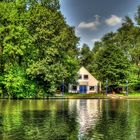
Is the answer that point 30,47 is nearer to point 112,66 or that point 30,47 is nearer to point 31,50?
point 31,50

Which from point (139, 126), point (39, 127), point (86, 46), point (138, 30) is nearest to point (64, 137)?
point (39, 127)

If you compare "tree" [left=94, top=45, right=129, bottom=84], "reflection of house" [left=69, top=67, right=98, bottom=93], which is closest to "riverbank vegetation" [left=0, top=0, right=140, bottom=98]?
"tree" [left=94, top=45, right=129, bottom=84]

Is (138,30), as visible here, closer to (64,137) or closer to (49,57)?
(49,57)

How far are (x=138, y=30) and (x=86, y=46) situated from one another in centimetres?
4157

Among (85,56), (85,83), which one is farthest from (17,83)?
(85,56)

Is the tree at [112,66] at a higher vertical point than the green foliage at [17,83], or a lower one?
higher

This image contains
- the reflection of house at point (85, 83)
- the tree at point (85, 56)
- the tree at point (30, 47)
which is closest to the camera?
the tree at point (30, 47)

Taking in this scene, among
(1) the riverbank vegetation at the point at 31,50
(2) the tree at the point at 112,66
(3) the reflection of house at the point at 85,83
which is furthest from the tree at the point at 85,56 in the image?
(1) the riverbank vegetation at the point at 31,50

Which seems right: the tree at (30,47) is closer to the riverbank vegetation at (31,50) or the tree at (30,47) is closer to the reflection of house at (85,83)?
the riverbank vegetation at (31,50)

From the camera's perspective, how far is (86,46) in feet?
543

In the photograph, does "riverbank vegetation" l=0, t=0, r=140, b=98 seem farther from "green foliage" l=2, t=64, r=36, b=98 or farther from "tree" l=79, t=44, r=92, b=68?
"tree" l=79, t=44, r=92, b=68

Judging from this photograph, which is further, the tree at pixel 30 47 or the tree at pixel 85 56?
the tree at pixel 85 56

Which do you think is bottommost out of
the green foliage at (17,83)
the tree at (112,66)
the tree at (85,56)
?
the green foliage at (17,83)

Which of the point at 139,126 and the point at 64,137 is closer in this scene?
the point at 64,137
